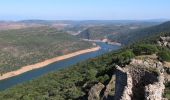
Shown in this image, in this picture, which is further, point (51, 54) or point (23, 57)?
point (51, 54)

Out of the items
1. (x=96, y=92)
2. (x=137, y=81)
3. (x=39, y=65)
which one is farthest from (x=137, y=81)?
(x=39, y=65)

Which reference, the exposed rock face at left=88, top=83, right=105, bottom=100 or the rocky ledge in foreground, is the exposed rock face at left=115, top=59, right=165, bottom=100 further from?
the exposed rock face at left=88, top=83, right=105, bottom=100

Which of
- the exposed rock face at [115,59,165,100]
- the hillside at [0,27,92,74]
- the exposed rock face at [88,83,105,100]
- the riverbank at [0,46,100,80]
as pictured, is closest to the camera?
the exposed rock face at [115,59,165,100]

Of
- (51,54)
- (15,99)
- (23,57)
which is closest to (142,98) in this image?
(15,99)

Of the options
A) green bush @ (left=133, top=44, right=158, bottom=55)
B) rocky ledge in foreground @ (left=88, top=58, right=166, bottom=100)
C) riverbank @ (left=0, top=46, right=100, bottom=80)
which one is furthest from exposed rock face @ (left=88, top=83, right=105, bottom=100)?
riverbank @ (left=0, top=46, right=100, bottom=80)

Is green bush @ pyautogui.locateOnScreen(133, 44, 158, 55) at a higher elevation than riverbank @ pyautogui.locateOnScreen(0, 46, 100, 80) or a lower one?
higher

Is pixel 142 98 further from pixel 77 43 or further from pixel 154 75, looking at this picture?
pixel 77 43

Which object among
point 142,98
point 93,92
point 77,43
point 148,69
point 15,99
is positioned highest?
point 148,69

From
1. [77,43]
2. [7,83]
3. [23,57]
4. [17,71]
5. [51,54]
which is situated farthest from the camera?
[77,43]
